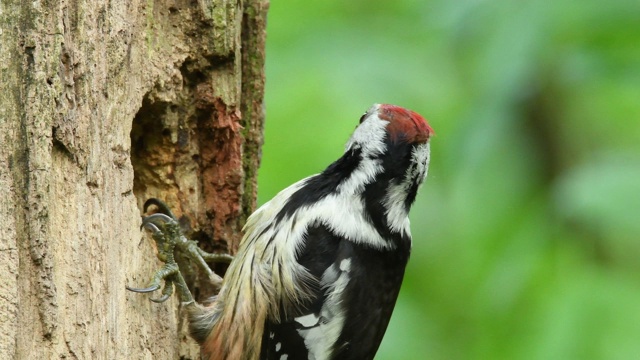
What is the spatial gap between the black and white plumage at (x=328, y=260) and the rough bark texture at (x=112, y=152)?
0.70 feet

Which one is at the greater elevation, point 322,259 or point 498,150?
point 498,150

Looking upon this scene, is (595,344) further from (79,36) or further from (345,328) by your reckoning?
(79,36)

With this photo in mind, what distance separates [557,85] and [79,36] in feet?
7.67

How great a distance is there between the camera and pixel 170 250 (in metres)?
3.28

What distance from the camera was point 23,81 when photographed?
241 cm

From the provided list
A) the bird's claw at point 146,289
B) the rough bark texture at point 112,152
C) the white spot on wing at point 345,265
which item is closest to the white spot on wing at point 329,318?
the white spot on wing at point 345,265

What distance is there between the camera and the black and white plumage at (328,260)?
3.26 metres

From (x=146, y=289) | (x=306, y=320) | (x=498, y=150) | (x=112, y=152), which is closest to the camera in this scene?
(x=112, y=152)

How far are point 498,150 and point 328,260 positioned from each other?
41.8 inches

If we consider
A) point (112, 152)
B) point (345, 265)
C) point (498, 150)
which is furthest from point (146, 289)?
point (498, 150)

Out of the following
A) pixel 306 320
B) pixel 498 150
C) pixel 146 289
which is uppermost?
pixel 498 150

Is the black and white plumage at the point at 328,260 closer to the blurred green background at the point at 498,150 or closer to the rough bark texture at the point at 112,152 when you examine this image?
the rough bark texture at the point at 112,152

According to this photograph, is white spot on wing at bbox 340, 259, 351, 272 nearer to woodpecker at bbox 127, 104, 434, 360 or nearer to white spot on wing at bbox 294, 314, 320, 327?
woodpecker at bbox 127, 104, 434, 360

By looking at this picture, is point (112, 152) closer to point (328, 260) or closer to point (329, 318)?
point (328, 260)
